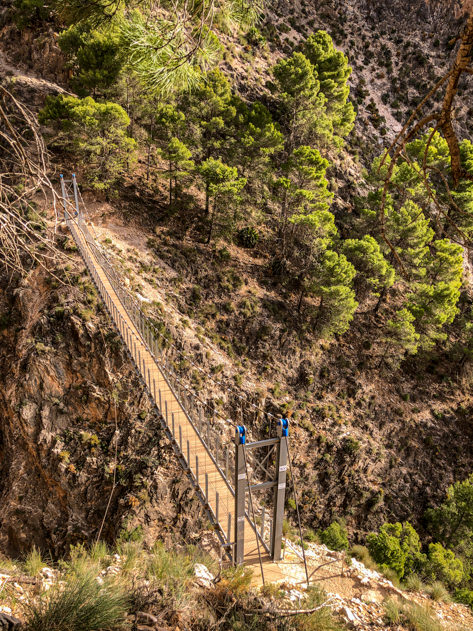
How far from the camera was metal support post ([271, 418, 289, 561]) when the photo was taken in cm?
329

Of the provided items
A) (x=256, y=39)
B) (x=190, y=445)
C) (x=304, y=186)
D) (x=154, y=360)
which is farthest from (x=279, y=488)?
(x=256, y=39)

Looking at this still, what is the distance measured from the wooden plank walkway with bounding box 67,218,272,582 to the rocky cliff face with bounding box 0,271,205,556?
243cm

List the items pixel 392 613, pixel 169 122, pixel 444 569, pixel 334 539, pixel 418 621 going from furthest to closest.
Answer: pixel 169 122
pixel 334 539
pixel 444 569
pixel 392 613
pixel 418 621

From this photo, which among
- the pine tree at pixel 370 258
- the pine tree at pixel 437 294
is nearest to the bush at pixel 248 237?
the pine tree at pixel 370 258

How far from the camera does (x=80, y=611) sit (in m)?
2.41

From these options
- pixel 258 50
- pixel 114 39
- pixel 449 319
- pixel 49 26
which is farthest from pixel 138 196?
pixel 258 50

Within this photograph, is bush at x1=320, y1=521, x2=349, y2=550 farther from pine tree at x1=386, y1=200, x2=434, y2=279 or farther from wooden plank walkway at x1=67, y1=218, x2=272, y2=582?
pine tree at x1=386, y1=200, x2=434, y2=279

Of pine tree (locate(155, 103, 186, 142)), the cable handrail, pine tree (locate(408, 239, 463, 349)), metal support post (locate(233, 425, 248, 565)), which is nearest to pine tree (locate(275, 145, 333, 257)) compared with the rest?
pine tree (locate(155, 103, 186, 142))

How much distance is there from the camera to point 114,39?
42.7 feet

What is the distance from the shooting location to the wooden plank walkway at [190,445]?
12.4 ft

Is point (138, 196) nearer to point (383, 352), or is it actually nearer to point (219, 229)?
point (219, 229)

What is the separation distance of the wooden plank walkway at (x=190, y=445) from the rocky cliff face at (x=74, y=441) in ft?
7.96

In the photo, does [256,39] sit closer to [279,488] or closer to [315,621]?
[279,488]

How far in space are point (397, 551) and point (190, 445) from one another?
762 centimetres
